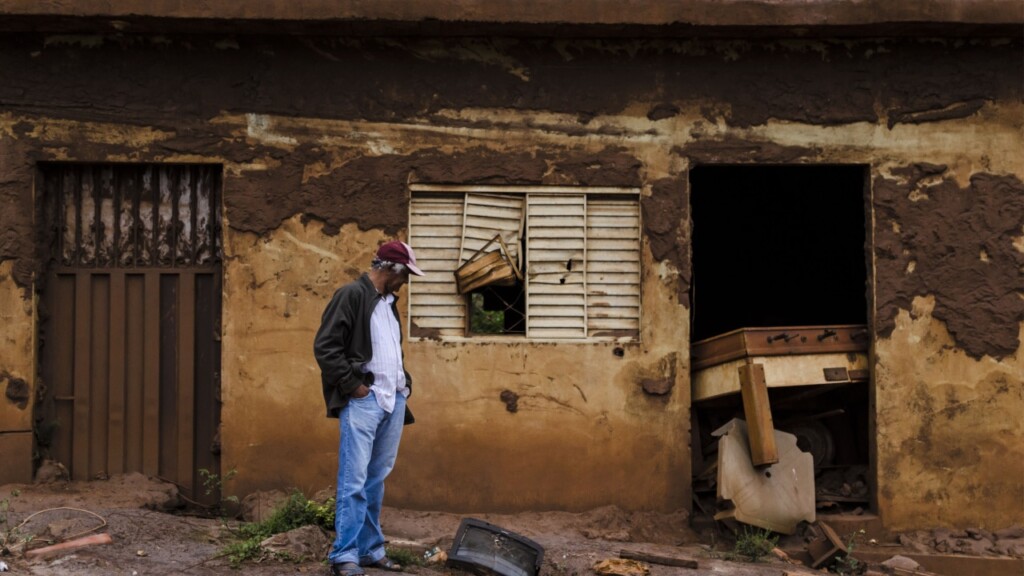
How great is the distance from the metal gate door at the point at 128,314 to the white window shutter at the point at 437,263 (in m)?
1.41

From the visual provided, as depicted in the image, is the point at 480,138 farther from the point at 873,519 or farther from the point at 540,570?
the point at 873,519

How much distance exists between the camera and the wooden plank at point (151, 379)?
7.76 m

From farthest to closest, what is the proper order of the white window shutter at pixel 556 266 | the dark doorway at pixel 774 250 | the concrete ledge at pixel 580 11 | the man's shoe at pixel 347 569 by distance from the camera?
the dark doorway at pixel 774 250
the white window shutter at pixel 556 266
the concrete ledge at pixel 580 11
the man's shoe at pixel 347 569

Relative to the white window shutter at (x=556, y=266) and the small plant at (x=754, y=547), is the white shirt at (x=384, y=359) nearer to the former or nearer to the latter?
the white window shutter at (x=556, y=266)

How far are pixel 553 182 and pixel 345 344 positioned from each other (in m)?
2.62

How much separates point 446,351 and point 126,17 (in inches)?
120

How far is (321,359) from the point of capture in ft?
18.2

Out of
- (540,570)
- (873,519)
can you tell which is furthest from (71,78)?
(873,519)

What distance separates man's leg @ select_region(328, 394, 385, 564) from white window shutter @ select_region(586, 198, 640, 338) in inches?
100

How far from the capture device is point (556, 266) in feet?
25.8

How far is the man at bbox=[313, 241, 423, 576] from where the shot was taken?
5598mm

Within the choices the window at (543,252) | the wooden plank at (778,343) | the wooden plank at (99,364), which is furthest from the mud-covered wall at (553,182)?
the wooden plank at (99,364)

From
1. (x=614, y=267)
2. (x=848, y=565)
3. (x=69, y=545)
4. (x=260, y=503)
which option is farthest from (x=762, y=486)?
(x=69, y=545)

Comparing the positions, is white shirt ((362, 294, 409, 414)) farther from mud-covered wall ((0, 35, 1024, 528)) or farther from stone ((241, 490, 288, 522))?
stone ((241, 490, 288, 522))
